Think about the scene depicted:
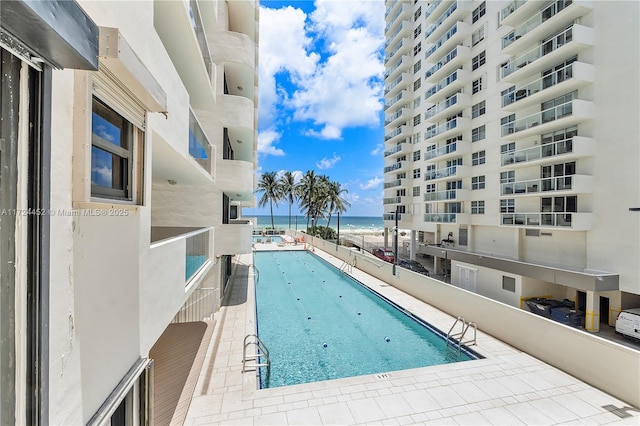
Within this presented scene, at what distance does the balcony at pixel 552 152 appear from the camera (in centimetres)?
1633

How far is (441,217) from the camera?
1069 inches

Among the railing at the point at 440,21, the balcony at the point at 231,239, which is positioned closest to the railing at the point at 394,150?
the railing at the point at 440,21

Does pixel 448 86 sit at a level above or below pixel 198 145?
above

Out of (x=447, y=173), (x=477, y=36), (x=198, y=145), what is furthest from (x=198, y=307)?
(x=477, y=36)

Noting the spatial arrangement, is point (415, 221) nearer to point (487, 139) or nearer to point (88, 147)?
point (487, 139)

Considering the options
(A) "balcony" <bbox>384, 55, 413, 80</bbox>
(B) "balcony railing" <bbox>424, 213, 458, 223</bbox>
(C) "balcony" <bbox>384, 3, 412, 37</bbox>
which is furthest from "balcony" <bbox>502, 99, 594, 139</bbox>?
(C) "balcony" <bbox>384, 3, 412, 37</bbox>

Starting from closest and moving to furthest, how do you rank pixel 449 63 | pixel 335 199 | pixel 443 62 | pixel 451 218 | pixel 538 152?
pixel 538 152 < pixel 451 218 < pixel 449 63 < pixel 443 62 < pixel 335 199

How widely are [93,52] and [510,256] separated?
25.8m

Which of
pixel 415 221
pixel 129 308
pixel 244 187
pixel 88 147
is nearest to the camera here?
pixel 88 147

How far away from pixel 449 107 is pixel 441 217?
1074cm

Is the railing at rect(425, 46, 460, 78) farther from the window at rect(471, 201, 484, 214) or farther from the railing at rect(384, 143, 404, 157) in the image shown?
the window at rect(471, 201, 484, 214)

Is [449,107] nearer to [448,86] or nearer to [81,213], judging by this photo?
[448,86]

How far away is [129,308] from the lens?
12.0 feet

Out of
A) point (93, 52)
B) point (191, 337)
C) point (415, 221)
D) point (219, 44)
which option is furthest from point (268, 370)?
point (415, 221)
